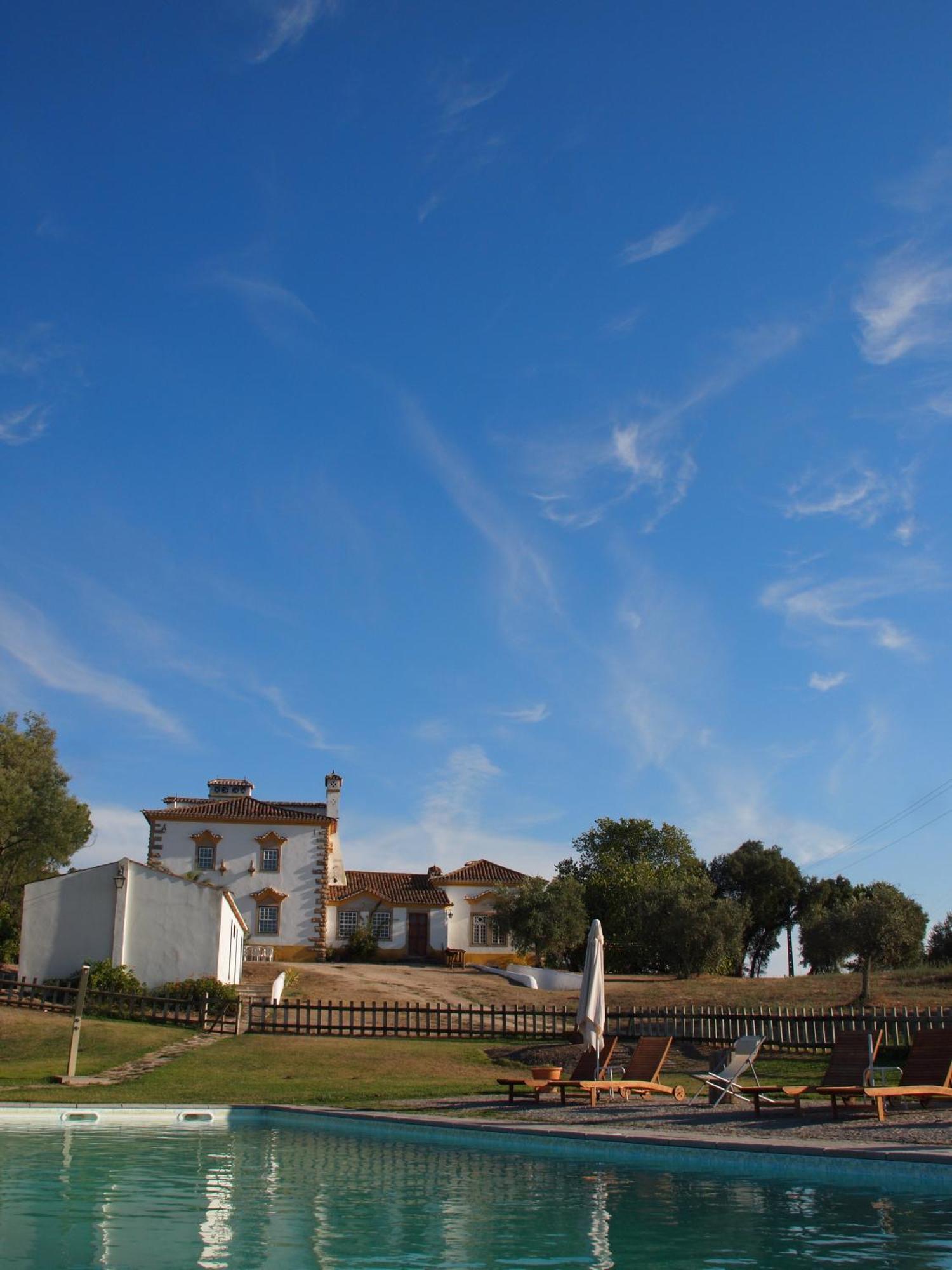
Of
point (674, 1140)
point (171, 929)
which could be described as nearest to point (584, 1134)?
point (674, 1140)

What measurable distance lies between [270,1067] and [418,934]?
107 ft

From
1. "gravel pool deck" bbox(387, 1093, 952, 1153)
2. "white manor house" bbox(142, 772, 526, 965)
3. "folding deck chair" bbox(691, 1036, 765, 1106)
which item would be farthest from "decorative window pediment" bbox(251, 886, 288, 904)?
"folding deck chair" bbox(691, 1036, 765, 1106)

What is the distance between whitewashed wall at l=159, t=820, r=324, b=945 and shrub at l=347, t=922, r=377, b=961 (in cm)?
277

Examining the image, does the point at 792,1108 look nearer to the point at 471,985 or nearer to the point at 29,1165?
the point at 29,1165

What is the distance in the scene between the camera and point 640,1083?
57.4 ft

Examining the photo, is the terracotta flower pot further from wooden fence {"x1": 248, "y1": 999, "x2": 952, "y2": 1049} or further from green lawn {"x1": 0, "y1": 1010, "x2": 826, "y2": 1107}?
wooden fence {"x1": 248, "y1": 999, "x2": 952, "y2": 1049}

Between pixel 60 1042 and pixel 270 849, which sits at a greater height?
pixel 270 849

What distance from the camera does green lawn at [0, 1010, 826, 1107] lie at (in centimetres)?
1889

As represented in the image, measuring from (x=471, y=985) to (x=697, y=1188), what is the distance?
1302 inches

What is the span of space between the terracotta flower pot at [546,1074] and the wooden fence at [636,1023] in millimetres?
7255

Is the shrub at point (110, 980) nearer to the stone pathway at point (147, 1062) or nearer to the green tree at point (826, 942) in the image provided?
the stone pathway at point (147, 1062)

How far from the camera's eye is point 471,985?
43.2m

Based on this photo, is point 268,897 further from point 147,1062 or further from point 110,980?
point 147,1062

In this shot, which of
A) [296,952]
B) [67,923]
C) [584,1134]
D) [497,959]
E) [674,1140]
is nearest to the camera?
[674,1140]
